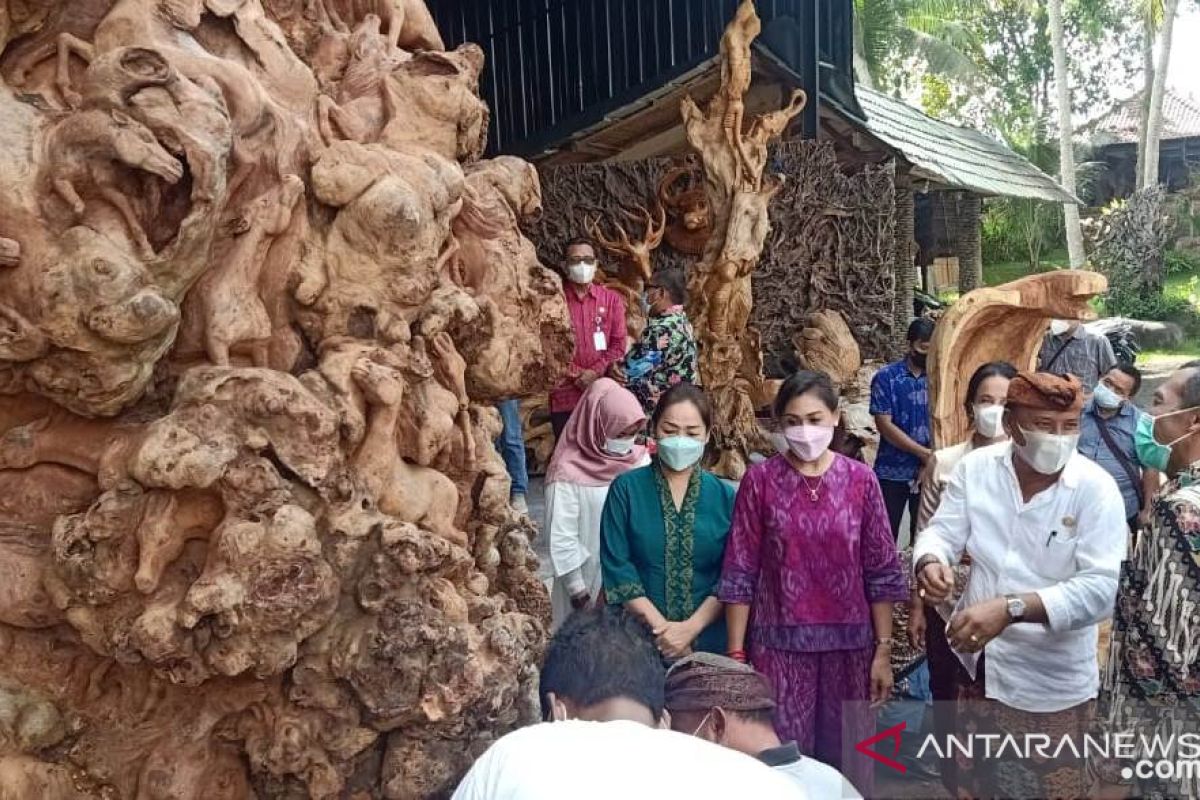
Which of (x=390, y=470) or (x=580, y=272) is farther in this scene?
(x=580, y=272)

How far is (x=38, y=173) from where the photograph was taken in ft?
5.88

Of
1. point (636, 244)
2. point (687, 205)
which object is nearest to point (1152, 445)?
point (636, 244)

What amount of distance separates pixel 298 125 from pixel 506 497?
977 millimetres

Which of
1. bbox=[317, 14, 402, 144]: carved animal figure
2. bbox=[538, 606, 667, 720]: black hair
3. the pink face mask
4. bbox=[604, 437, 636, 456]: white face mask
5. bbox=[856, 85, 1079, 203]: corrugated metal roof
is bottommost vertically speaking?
bbox=[538, 606, 667, 720]: black hair

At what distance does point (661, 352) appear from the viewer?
218 inches

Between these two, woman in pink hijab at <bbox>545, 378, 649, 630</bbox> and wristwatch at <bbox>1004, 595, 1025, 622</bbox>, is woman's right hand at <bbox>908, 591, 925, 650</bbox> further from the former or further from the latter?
woman in pink hijab at <bbox>545, 378, 649, 630</bbox>

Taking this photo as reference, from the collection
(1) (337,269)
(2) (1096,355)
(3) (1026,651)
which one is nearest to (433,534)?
(1) (337,269)

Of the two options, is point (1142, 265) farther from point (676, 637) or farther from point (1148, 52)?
point (676, 637)

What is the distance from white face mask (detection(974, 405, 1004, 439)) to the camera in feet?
11.8

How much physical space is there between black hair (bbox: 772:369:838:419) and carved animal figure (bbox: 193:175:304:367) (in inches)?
63.2

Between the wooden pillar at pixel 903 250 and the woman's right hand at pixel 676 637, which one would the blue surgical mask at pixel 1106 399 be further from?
the wooden pillar at pixel 903 250

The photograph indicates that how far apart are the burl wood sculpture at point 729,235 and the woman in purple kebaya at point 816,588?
14.4 feet

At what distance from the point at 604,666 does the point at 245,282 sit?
3.44 ft

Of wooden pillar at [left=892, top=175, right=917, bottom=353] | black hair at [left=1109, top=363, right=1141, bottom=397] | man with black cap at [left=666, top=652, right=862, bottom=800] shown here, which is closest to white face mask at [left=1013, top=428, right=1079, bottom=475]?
man with black cap at [left=666, top=652, right=862, bottom=800]
